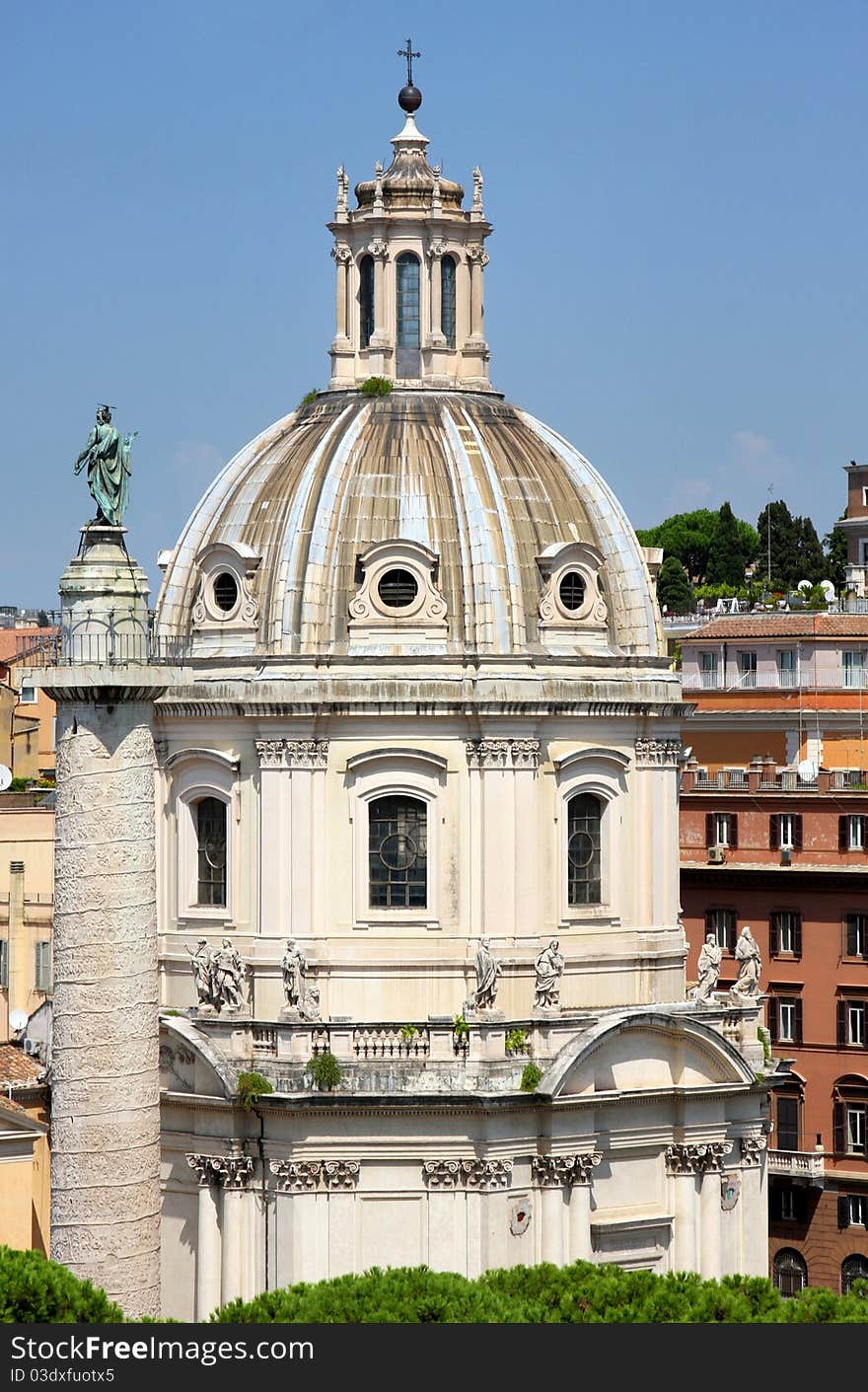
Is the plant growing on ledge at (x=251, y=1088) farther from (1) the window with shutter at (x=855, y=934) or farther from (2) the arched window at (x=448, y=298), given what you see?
(1) the window with shutter at (x=855, y=934)

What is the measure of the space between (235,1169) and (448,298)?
18.7m

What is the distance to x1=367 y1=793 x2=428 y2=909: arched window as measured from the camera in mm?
78812

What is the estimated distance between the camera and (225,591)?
81.2 m

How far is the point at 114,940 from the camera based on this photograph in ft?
211

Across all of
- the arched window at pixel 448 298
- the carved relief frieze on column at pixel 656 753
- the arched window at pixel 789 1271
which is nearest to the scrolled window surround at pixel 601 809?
the carved relief frieze on column at pixel 656 753

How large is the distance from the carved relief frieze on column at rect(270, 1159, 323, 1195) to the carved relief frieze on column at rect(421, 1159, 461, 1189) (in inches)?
79.7

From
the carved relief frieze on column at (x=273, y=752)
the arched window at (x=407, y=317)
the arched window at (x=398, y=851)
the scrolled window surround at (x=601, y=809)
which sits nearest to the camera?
the arched window at (x=398, y=851)

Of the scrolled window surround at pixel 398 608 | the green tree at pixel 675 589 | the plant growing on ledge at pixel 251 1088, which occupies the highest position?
the green tree at pixel 675 589

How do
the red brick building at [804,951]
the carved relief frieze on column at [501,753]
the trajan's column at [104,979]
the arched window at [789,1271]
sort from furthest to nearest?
the arched window at [789,1271]
the red brick building at [804,951]
the carved relief frieze on column at [501,753]
the trajan's column at [104,979]

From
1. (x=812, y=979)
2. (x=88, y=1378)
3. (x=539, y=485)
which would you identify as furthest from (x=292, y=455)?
A: (x=88, y=1378)

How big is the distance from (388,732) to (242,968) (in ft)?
17.6

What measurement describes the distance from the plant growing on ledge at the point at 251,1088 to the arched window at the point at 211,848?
14.7ft

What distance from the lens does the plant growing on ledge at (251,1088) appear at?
77125 mm

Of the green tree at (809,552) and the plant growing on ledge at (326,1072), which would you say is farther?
the green tree at (809,552)
